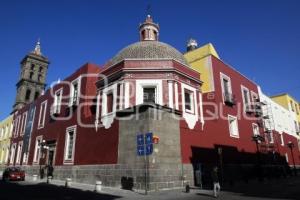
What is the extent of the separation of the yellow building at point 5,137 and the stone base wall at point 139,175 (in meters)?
27.1

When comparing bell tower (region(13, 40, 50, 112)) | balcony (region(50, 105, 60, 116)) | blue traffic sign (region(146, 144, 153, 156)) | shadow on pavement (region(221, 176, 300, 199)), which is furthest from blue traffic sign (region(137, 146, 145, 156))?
bell tower (region(13, 40, 50, 112))

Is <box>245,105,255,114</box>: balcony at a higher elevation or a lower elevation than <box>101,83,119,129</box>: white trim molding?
higher

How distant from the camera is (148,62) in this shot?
19.1m

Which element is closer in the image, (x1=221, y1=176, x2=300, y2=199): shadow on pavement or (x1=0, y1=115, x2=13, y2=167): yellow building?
(x1=221, y1=176, x2=300, y2=199): shadow on pavement

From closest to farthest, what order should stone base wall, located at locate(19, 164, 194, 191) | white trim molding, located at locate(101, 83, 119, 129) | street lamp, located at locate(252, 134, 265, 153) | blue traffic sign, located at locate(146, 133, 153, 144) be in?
blue traffic sign, located at locate(146, 133, 153, 144) < stone base wall, located at locate(19, 164, 194, 191) < white trim molding, located at locate(101, 83, 119, 129) < street lamp, located at locate(252, 134, 265, 153)

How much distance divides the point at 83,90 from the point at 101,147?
670 cm

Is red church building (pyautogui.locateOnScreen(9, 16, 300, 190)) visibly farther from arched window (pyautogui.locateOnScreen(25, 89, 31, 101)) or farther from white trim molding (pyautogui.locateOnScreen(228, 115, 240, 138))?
arched window (pyautogui.locateOnScreen(25, 89, 31, 101))

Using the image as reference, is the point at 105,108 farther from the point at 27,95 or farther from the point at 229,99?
the point at 27,95

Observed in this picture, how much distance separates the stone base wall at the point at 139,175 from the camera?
1438cm

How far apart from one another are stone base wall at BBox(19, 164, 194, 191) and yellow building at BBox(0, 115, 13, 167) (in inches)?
1069

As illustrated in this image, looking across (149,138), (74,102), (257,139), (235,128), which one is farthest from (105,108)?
(257,139)

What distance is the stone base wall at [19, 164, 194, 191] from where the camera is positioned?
47.2ft

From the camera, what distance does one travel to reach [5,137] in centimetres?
4334

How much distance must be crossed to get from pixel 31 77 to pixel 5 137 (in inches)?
526
